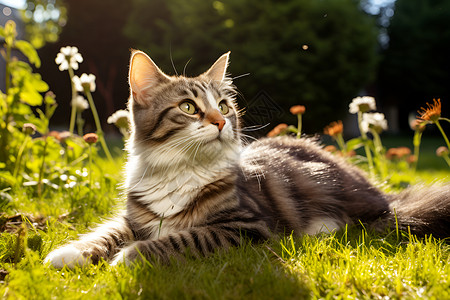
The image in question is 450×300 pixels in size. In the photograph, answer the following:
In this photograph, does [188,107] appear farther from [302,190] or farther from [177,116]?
[302,190]

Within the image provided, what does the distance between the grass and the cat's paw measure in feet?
0.15

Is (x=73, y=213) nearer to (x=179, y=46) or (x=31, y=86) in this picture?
(x=31, y=86)

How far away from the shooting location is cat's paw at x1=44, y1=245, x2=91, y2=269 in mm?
1571

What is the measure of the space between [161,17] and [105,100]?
3135mm

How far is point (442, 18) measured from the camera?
585 inches

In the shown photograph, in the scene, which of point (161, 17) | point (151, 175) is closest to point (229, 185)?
point (151, 175)

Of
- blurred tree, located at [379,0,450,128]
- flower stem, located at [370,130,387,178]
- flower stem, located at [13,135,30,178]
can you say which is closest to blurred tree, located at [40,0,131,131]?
flower stem, located at [13,135,30,178]

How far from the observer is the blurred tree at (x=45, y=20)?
12.4m

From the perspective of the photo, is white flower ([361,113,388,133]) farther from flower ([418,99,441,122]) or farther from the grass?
the grass

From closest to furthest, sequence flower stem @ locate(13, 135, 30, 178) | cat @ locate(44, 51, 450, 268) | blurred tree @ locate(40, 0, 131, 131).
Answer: cat @ locate(44, 51, 450, 268) < flower stem @ locate(13, 135, 30, 178) < blurred tree @ locate(40, 0, 131, 131)

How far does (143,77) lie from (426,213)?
5.43ft

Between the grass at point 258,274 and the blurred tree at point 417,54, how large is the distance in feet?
51.1

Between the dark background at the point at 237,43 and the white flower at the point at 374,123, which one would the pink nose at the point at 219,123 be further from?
the dark background at the point at 237,43

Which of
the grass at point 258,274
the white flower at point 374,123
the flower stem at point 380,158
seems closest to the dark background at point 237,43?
the flower stem at point 380,158
